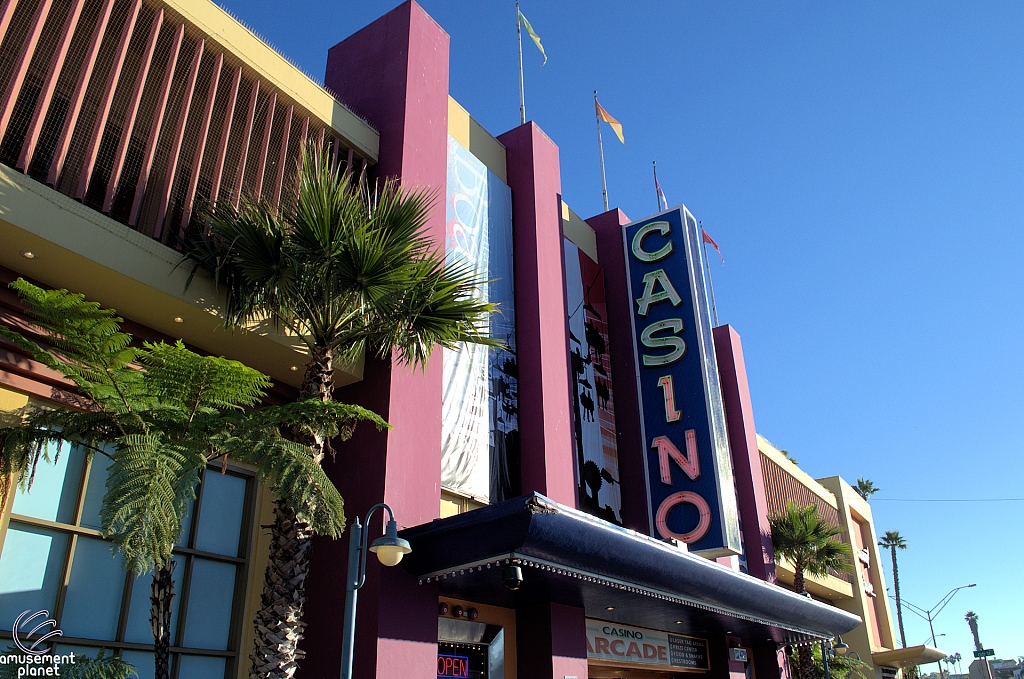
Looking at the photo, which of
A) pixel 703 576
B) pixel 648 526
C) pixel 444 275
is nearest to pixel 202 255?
pixel 444 275

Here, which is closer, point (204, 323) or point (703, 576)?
point (204, 323)

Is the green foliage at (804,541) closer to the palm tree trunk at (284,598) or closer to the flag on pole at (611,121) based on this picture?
the flag on pole at (611,121)

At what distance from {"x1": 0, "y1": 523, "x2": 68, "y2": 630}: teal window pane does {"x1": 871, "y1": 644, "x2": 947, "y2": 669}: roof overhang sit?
38.7 meters

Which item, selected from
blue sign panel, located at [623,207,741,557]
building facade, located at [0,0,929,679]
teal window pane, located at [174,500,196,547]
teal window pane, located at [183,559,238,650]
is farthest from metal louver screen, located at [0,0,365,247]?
blue sign panel, located at [623,207,741,557]

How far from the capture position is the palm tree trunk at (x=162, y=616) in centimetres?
888

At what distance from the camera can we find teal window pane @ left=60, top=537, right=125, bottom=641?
10555 mm

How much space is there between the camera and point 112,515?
24.9 ft

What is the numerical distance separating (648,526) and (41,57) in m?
16.3

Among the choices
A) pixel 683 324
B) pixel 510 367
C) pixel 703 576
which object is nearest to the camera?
pixel 703 576

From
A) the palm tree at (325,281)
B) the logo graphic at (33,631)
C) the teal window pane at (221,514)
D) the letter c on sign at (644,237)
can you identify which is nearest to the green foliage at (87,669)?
the logo graphic at (33,631)

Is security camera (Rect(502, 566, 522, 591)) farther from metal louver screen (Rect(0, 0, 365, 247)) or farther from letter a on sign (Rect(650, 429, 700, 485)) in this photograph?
letter a on sign (Rect(650, 429, 700, 485))

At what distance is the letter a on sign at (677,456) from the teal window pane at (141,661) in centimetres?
1263

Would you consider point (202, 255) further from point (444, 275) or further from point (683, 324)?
point (683, 324)

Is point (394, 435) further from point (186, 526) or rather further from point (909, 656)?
point (909, 656)
